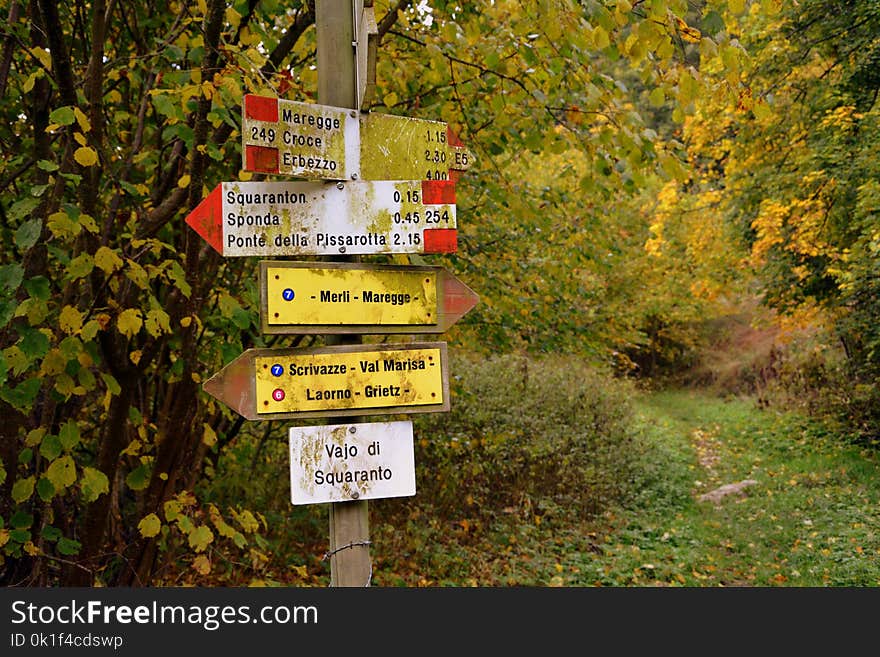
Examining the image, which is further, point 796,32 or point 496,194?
point 796,32

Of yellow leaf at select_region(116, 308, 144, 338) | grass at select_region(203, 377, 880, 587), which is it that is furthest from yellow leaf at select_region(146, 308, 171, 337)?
grass at select_region(203, 377, 880, 587)

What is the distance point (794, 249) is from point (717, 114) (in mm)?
2963

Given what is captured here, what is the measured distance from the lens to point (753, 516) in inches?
394

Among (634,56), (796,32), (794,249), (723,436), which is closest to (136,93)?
(634,56)

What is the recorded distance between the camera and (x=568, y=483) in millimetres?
10742

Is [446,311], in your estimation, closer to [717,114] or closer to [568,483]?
[568,483]

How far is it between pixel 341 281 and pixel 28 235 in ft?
4.03

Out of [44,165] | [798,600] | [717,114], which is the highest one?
[717,114]

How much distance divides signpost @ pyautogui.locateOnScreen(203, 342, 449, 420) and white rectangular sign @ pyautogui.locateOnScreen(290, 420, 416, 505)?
71mm

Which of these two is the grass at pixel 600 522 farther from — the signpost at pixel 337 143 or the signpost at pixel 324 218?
the signpost at pixel 337 143

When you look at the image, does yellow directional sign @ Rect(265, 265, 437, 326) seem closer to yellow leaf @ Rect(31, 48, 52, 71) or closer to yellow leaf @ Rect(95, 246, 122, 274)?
yellow leaf @ Rect(95, 246, 122, 274)

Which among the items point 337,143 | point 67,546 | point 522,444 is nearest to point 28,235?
point 337,143

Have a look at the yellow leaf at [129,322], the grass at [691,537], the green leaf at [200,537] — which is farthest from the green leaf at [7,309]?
the grass at [691,537]

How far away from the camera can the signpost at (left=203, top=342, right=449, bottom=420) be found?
8.50 feet
